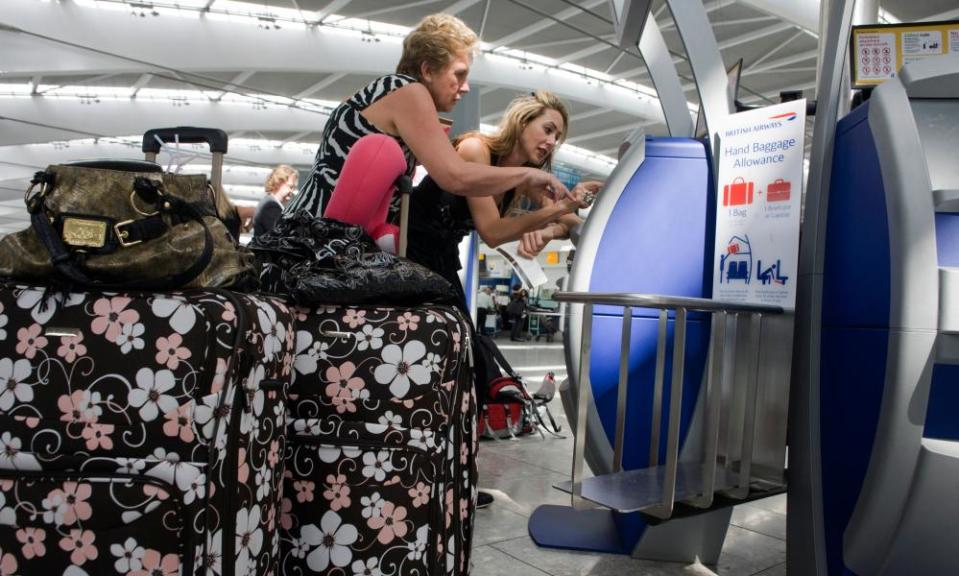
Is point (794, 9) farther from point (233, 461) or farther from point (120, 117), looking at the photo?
point (120, 117)

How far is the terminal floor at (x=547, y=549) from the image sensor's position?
2272 millimetres

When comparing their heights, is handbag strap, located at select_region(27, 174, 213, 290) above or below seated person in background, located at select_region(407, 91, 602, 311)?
below

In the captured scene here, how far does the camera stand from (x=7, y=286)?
126cm

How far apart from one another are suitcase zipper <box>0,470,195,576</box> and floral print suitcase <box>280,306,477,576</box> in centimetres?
35

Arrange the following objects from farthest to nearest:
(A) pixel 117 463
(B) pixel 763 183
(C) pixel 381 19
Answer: (C) pixel 381 19 < (B) pixel 763 183 < (A) pixel 117 463

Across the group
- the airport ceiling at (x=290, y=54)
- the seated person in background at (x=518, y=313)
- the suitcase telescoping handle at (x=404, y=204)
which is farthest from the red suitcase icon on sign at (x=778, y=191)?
the seated person in background at (x=518, y=313)

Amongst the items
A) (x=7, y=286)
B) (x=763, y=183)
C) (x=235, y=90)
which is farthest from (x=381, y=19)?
(x=7, y=286)

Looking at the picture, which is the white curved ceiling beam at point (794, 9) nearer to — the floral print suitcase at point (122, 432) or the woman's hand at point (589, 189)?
the woman's hand at point (589, 189)

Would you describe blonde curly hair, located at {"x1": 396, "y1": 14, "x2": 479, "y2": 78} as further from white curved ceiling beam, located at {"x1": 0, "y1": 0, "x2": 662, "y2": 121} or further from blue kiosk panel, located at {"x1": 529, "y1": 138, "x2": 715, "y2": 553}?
white curved ceiling beam, located at {"x1": 0, "y1": 0, "x2": 662, "y2": 121}

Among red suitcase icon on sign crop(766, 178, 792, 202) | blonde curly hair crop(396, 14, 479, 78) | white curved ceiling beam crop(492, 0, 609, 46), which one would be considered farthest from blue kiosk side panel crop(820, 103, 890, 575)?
white curved ceiling beam crop(492, 0, 609, 46)

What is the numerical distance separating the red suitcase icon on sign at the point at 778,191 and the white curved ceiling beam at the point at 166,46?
943cm

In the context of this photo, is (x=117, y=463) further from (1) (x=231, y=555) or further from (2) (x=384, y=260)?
(2) (x=384, y=260)

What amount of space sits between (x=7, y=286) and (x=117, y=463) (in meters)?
0.38

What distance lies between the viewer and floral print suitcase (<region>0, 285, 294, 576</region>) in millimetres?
1186
